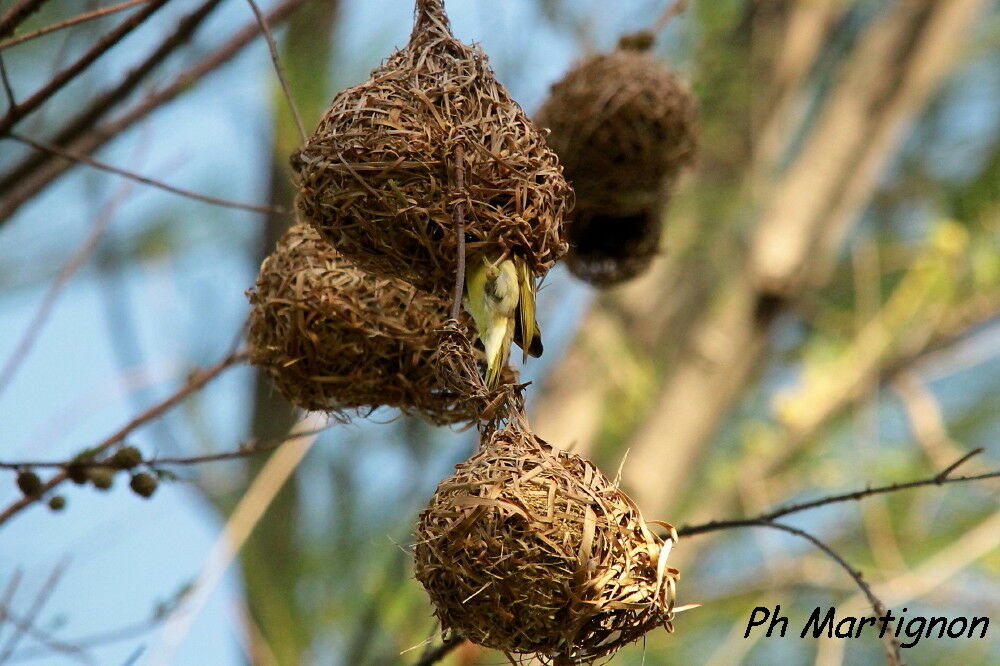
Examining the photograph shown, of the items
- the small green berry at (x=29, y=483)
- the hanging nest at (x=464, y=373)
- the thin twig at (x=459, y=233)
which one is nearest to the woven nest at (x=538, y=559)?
the hanging nest at (x=464, y=373)

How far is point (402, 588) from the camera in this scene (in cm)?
356

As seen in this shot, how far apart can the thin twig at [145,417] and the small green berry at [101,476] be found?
4 cm

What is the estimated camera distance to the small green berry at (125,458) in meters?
2.12

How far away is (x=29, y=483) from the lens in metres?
2.16

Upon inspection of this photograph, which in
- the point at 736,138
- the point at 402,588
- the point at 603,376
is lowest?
the point at 402,588

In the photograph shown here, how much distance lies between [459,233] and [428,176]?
155 mm

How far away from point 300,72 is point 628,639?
3.06 metres

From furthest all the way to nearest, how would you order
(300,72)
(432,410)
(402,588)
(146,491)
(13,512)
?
1. (300,72)
2. (402,588)
3. (432,410)
4. (13,512)
5. (146,491)

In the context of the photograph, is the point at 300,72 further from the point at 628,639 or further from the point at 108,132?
the point at 628,639

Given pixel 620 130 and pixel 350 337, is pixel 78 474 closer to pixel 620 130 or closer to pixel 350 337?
pixel 350 337

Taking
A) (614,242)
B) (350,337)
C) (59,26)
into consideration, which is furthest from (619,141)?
(59,26)

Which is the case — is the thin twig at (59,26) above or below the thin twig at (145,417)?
above

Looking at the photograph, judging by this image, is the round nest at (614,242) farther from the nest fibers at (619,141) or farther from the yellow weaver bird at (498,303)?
the yellow weaver bird at (498,303)

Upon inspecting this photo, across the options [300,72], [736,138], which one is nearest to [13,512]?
[300,72]
